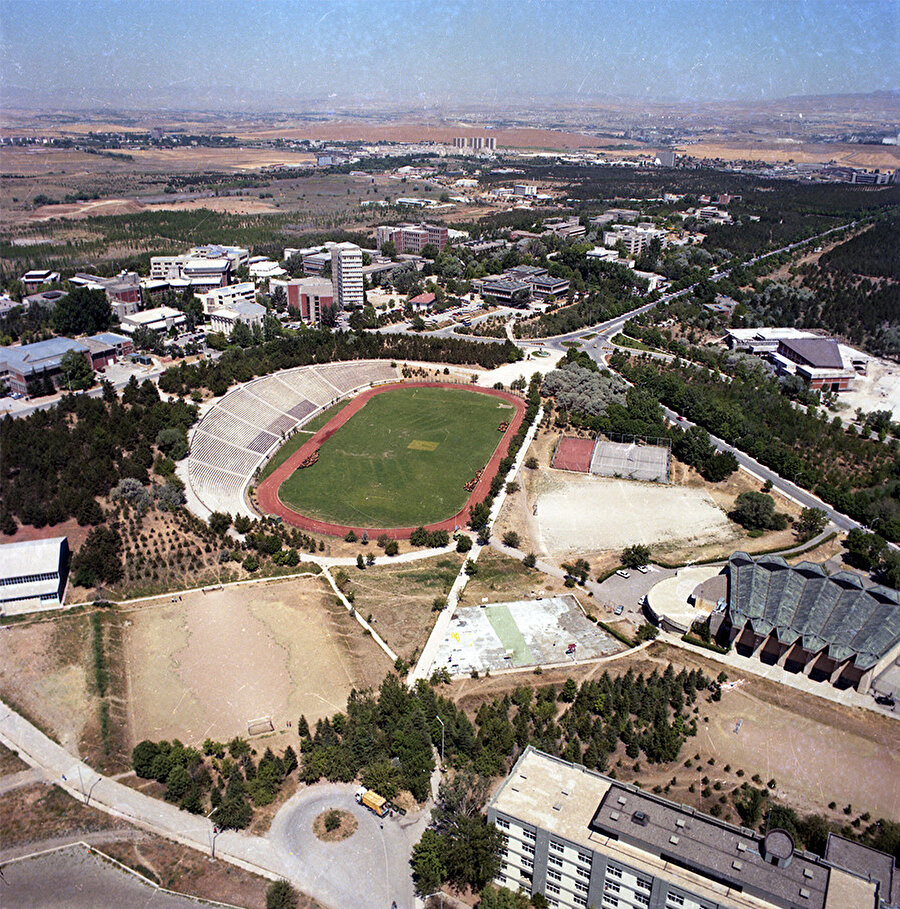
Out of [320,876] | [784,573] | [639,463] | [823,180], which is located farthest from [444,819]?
[823,180]

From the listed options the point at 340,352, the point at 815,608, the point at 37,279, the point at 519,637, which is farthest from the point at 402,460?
the point at 37,279

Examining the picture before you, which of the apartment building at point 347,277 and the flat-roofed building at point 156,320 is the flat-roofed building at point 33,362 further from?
the apartment building at point 347,277

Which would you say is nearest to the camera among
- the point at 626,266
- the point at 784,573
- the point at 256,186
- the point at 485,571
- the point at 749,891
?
the point at 749,891

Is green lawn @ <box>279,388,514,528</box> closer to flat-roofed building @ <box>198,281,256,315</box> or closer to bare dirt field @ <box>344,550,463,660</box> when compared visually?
bare dirt field @ <box>344,550,463,660</box>

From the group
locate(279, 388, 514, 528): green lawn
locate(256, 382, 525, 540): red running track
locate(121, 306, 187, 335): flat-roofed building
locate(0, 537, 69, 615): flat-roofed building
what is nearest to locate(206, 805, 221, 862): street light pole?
locate(0, 537, 69, 615): flat-roofed building

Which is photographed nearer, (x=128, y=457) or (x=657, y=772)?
(x=657, y=772)

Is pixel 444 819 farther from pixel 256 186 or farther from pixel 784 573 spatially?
pixel 256 186

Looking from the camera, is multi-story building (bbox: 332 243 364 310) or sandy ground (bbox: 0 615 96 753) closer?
sandy ground (bbox: 0 615 96 753)
